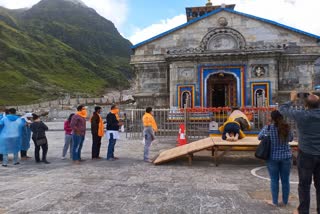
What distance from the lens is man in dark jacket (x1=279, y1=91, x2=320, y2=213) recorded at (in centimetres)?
393

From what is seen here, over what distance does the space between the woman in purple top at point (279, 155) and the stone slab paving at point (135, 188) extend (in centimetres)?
Result: 34

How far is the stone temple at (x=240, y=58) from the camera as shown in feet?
60.8

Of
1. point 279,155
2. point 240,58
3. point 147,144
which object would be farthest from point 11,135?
point 240,58

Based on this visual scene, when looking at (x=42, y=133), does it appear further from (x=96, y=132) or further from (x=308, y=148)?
(x=308, y=148)

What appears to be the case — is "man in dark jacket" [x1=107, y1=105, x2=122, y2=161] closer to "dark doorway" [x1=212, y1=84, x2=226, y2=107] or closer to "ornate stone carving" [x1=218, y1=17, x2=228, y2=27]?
"ornate stone carving" [x1=218, y1=17, x2=228, y2=27]

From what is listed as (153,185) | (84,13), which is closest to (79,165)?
(153,185)

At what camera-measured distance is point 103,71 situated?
115625mm

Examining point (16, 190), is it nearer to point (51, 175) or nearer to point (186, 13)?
point (51, 175)

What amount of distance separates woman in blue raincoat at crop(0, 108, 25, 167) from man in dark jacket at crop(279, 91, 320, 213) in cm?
812

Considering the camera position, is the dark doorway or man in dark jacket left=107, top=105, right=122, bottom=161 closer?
man in dark jacket left=107, top=105, right=122, bottom=161

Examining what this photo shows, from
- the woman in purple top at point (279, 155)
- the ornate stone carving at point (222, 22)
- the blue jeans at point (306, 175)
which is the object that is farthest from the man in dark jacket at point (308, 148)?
the ornate stone carving at point (222, 22)

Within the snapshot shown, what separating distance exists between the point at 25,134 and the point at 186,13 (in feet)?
87.0

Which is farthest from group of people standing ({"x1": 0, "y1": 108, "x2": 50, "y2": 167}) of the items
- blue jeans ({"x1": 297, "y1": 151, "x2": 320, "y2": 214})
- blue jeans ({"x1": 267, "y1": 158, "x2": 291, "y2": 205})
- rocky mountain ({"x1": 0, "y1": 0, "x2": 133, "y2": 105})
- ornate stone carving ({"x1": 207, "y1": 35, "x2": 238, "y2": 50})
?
rocky mountain ({"x1": 0, "y1": 0, "x2": 133, "y2": 105})

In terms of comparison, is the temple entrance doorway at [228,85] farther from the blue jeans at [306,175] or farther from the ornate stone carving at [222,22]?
the blue jeans at [306,175]
